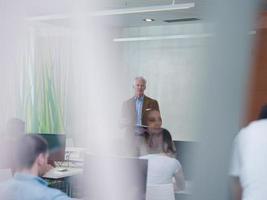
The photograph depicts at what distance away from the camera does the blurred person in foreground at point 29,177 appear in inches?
38.2

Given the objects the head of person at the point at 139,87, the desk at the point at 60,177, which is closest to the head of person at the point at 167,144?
the desk at the point at 60,177

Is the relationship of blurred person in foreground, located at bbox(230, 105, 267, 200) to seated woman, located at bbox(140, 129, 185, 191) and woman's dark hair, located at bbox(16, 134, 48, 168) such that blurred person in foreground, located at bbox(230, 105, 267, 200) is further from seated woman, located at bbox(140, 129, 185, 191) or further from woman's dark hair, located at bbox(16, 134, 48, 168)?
seated woman, located at bbox(140, 129, 185, 191)

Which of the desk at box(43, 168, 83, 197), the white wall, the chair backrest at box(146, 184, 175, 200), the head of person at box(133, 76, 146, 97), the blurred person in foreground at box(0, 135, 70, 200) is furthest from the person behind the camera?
the white wall

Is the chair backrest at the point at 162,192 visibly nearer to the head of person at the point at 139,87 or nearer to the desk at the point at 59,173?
the desk at the point at 59,173

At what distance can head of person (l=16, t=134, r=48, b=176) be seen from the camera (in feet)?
3.37

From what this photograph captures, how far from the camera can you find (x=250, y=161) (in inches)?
17.1

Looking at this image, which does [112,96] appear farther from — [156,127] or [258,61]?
[156,127]

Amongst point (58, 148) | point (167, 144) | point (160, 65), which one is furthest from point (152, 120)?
point (160, 65)

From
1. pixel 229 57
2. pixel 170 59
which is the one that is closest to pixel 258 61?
pixel 229 57

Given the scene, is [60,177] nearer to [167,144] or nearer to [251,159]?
[167,144]

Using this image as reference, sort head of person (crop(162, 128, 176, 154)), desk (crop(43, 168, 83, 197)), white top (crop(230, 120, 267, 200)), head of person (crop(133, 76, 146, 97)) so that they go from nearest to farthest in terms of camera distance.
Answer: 1. white top (crop(230, 120, 267, 200))
2. head of person (crop(162, 128, 176, 154))
3. desk (crop(43, 168, 83, 197))
4. head of person (crop(133, 76, 146, 97))

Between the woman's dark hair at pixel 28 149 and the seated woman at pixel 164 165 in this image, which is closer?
the woman's dark hair at pixel 28 149

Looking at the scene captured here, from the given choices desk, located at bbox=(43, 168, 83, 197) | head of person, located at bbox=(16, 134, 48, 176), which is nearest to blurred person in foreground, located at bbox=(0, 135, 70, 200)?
head of person, located at bbox=(16, 134, 48, 176)

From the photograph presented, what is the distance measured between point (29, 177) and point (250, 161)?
71cm
